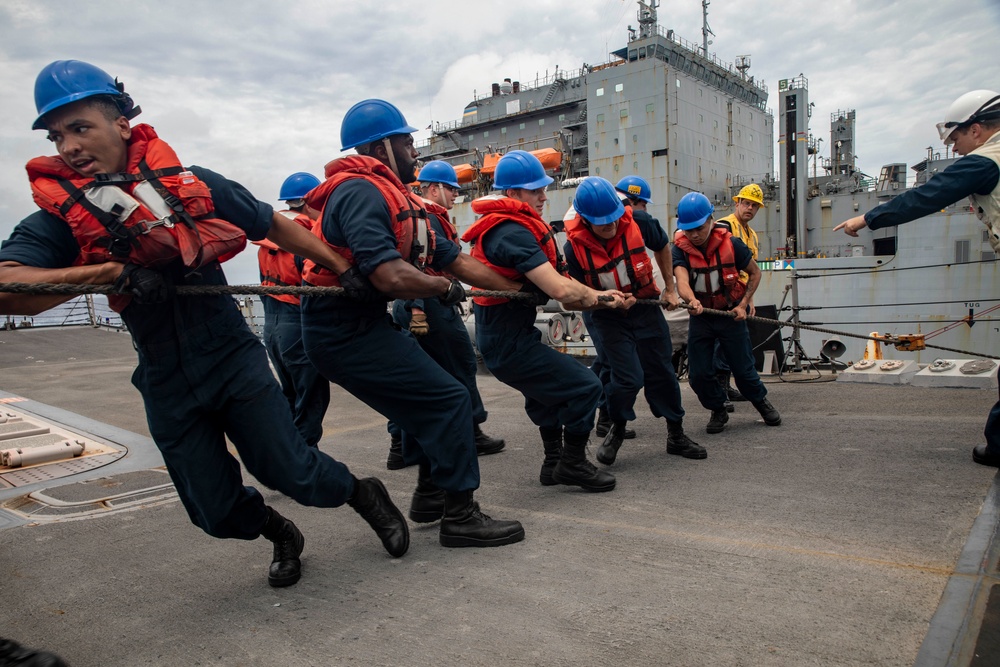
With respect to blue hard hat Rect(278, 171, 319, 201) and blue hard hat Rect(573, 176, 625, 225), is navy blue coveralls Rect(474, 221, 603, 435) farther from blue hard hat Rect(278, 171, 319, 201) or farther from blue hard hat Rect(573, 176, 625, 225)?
blue hard hat Rect(278, 171, 319, 201)

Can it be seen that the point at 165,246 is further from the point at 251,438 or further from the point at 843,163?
the point at 843,163

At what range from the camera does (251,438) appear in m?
2.43

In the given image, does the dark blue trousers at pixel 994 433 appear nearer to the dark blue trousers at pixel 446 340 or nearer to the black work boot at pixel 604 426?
the black work boot at pixel 604 426

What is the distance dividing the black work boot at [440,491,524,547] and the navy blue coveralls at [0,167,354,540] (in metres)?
0.67

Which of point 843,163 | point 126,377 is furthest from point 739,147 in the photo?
point 126,377

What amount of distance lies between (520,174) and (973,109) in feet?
8.34

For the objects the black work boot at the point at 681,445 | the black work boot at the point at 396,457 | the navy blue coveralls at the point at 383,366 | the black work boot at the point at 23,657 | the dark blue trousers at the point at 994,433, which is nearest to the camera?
the black work boot at the point at 23,657

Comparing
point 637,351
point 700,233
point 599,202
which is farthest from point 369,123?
point 700,233

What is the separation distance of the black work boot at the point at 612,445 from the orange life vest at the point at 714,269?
4.95 feet

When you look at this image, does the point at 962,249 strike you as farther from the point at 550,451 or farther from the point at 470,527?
the point at 470,527

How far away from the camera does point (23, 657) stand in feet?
5.47

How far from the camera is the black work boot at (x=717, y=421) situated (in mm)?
5148

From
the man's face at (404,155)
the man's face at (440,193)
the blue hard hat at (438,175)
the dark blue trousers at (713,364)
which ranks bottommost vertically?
the dark blue trousers at (713,364)

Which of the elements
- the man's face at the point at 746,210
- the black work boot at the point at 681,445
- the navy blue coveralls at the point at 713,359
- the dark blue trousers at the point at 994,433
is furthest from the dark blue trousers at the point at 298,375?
the man's face at the point at 746,210
